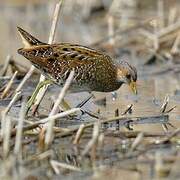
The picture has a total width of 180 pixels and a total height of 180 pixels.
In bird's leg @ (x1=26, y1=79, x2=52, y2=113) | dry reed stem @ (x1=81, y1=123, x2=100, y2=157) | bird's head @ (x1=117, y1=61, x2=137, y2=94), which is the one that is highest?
bird's head @ (x1=117, y1=61, x2=137, y2=94)

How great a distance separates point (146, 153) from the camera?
5.92m

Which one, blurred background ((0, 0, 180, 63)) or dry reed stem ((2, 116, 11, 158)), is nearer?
dry reed stem ((2, 116, 11, 158))

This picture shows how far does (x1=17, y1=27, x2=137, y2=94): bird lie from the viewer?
7.45m

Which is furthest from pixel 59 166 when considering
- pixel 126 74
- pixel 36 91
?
pixel 126 74

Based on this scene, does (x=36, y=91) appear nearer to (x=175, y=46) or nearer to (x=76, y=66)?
(x=76, y=66)

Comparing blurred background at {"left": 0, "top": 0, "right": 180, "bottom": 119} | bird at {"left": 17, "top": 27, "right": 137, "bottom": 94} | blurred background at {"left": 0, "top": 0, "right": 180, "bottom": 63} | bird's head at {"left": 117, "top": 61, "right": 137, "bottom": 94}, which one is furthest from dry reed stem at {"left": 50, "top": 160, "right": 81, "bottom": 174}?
blurred background at {"left": 0, "top": 0, "right": 180, "bottom": 63}

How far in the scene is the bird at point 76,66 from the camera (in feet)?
24.4

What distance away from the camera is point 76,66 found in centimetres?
747

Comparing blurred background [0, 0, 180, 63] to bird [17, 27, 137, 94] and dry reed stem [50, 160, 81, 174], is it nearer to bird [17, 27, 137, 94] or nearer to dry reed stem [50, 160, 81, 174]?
bird [17, 27, 137, 94]

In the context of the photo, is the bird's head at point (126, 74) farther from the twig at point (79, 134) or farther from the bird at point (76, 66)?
the twig at point (79, 134)

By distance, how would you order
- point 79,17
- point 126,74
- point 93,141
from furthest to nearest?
point 79,17 → point 126,74 → point 93,141

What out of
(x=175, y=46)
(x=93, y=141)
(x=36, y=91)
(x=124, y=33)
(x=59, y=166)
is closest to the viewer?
(x=59, y=166)

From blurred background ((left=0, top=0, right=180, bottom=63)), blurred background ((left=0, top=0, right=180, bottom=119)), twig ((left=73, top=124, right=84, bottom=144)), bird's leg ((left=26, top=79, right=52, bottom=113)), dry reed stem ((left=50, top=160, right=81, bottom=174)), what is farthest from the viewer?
blurred background ((left=0, top=0, right=180, bottom=63))

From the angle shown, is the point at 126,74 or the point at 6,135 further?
the point at 126,74
